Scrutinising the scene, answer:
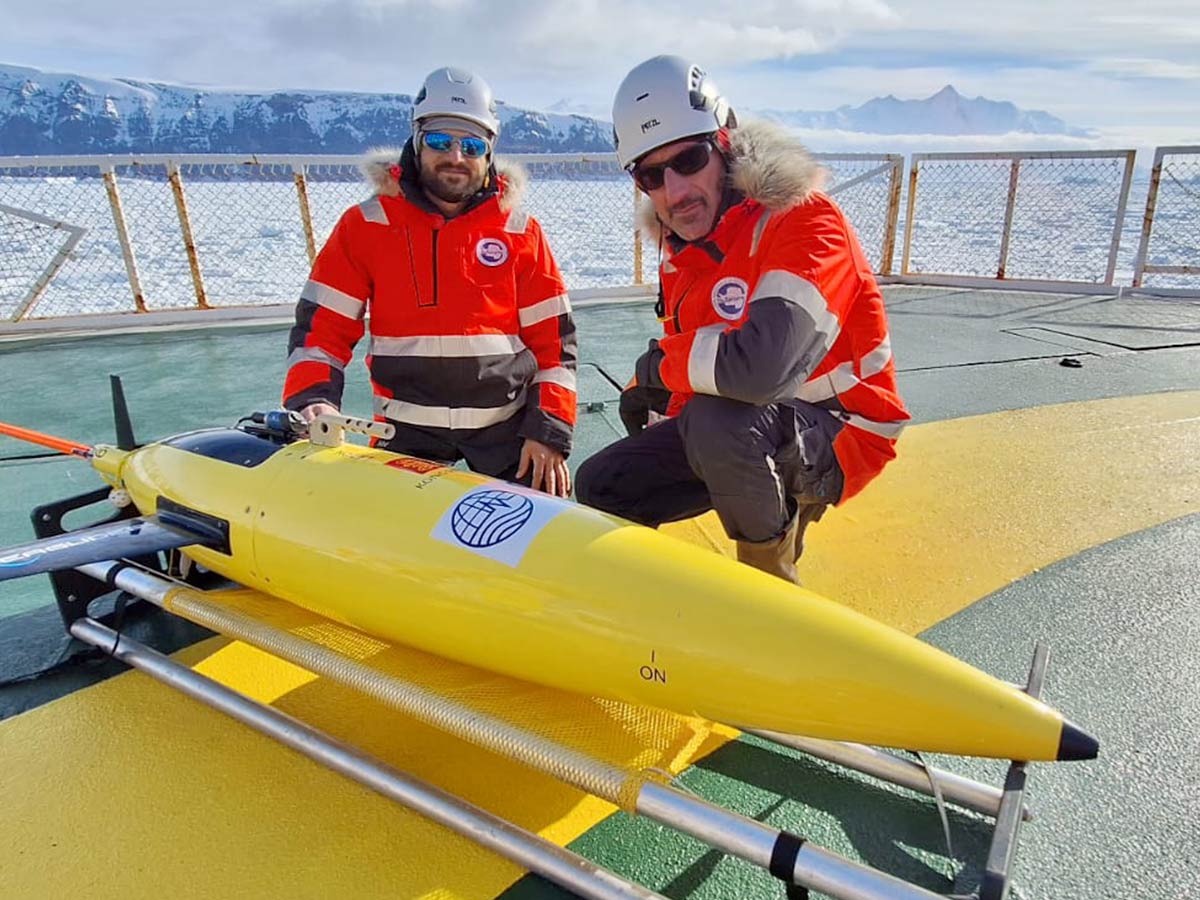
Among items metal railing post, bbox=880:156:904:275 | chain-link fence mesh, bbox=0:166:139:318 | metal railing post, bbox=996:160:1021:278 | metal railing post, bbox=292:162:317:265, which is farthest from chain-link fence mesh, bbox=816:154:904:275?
chain-link fence mesh, bbox=0:166:139:318

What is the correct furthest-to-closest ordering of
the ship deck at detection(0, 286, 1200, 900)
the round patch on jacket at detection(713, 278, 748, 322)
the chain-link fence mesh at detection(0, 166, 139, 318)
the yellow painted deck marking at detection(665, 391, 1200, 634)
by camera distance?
the chain-link fence mesh at detection(0, 166, 139, 318), the yellow painted deck marking at detection(665, 391, 1200, 634), the round patch on jacket at detection(713, 278, 748, 322), the ship deck at detection(0, 286, 1200, 900)

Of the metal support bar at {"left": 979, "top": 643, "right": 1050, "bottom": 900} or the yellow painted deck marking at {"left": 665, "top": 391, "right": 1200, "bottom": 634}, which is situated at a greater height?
the metal support bar at {"left": 979, "top": 643, "right": 1050, "bottom": 900}

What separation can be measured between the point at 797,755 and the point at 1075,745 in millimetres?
738

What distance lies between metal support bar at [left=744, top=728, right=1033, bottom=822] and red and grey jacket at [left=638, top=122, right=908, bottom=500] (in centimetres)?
84

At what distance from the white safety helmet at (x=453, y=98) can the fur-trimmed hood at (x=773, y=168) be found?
99 cm

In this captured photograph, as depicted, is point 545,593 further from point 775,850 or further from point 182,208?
point 182,208

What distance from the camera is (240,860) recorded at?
1.65m

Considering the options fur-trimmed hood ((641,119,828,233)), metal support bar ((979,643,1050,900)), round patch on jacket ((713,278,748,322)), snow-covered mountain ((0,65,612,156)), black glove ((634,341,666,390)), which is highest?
snow-covered mountain ((0,65,612,156))

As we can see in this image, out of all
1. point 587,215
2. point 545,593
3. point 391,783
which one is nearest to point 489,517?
point 545,593

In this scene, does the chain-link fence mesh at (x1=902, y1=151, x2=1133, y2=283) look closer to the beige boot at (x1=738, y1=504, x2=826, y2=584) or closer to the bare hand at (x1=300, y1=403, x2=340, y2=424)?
the beige boot at (x1=738, y1=504, x2=826, y2=584)

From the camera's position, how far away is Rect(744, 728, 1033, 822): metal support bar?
1640 millimetres

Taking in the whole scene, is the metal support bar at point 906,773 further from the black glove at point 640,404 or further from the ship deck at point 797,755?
the black glove at point 640,404

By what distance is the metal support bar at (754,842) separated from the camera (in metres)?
1.27

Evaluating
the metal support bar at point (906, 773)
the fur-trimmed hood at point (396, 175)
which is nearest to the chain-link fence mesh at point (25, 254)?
the fur-trimmed hood at point (396, 175)
